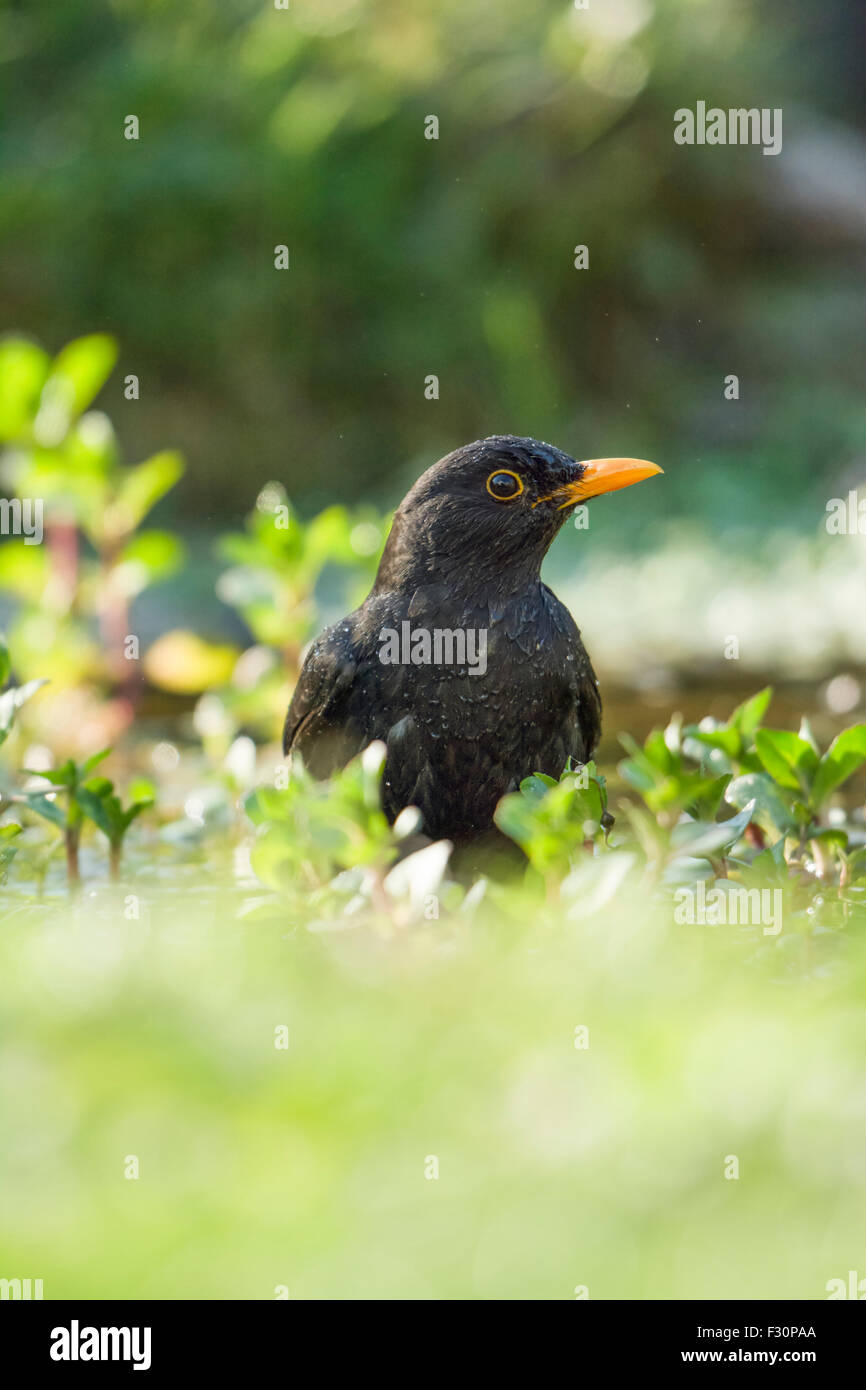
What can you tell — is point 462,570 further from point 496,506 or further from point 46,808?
point 46,808

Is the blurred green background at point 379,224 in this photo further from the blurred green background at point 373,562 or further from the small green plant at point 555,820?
the small green plant at point 555,820

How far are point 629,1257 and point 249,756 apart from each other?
2566mm

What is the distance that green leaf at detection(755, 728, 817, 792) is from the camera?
3.24 m

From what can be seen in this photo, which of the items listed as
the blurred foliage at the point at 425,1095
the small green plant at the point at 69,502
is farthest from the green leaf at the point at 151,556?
the blurred foliage at the point at 425,1095

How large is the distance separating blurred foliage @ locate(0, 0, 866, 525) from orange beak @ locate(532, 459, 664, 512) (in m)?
8.15

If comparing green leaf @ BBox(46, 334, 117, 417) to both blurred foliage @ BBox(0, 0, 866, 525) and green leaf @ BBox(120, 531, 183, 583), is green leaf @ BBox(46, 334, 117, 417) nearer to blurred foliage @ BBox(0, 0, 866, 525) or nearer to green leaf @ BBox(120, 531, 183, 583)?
green leaf @ BBox(120, 531, 183, 583)

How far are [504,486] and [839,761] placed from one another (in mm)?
1114

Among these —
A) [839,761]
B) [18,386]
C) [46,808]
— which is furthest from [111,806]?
[839,761]

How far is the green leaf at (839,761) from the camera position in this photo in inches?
A: 123

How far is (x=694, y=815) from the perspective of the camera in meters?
3.34

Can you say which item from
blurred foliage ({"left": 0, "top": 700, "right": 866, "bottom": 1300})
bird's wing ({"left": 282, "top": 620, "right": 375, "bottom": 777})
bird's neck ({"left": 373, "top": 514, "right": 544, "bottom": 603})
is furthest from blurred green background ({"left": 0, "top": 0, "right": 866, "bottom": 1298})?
bird's neck ({"left": 373, "top": 514, "right": 544, "bottom": 603})
